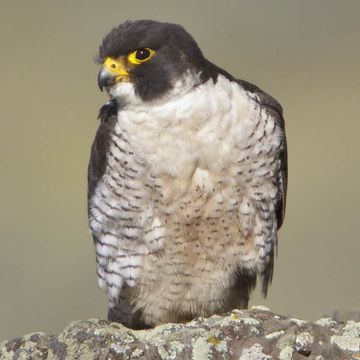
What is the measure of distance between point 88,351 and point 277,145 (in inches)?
85.0

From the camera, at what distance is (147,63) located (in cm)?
737

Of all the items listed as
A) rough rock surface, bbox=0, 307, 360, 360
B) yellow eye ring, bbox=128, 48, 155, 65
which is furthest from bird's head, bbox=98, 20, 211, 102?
rough rock surface, bbox=0, 307, 360, 360

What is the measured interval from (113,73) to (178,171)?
630mm

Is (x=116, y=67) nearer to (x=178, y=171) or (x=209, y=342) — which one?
(x=178, y=171)

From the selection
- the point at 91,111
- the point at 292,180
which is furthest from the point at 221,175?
the point at 91,111

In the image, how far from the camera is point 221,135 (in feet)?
24.2

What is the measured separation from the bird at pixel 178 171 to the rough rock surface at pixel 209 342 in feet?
4.70

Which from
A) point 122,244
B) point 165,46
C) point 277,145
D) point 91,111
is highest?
point 91,111

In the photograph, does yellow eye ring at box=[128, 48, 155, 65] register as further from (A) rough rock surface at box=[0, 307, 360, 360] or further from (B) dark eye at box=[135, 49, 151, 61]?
(A) rough rock surface at box=[0, 307, 360, 360]

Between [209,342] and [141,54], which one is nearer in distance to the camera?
[209,342]

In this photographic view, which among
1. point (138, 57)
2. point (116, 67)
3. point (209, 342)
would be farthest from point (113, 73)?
point (209, 342)

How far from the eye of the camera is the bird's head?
736cm

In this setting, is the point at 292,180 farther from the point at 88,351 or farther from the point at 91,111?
the point at 88,351

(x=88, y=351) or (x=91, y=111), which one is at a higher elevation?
(x=91, y=111)
